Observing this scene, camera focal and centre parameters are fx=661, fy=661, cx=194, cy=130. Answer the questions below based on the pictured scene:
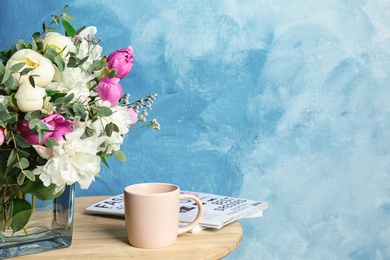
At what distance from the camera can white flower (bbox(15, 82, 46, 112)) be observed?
92cm

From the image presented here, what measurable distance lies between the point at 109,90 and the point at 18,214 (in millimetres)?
234

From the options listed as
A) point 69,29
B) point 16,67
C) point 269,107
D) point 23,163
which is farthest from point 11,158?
point 269,107

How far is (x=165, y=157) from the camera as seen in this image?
1.68 m

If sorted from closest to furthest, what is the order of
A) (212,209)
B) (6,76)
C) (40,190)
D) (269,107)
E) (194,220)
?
(6,76), (40,190), (194,220), (212,209), (269,107)

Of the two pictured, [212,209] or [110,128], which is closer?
[110,128]

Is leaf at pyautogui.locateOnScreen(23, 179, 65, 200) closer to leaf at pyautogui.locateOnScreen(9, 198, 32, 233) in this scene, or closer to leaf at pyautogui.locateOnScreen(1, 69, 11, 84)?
leaf at pyautogui.locateOnScreen(9, 198, 32, 233)

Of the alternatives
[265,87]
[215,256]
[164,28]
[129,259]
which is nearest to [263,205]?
[215,256]

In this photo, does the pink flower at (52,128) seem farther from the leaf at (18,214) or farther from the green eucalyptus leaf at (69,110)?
the leaf at (18,214)

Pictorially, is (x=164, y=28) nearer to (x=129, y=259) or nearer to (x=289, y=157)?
(x=289, y=157)

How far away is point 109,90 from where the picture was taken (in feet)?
3.29

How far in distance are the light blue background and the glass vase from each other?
1.88 feet

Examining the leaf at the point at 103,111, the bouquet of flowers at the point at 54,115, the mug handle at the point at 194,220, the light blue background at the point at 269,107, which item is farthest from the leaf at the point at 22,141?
the light blue background at the point at 269,107

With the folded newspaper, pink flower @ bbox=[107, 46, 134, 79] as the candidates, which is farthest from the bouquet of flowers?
the folded newspaper

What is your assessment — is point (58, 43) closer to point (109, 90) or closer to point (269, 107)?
point (109, 90)
